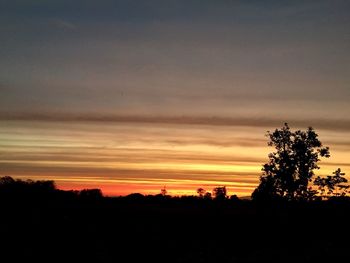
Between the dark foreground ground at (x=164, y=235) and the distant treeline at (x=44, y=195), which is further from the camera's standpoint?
the distant treeline at (x=44, y=195)

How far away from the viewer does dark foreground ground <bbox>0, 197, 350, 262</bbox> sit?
1085 inches

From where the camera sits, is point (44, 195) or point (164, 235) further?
point (44, 195)

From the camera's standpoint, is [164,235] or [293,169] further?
[293,169]

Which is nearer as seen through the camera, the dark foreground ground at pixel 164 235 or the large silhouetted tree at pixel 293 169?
the dark foreground ground at pixel 164 235

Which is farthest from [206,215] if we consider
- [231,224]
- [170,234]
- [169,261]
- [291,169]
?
[291,169]

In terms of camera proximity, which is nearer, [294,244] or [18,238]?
[18,238]

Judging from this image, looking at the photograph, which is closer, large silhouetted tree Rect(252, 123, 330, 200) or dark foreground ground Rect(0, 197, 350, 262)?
dark foreground ground Rect(0, 197, 350, 262)

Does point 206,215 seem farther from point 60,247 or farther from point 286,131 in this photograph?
point 286,131

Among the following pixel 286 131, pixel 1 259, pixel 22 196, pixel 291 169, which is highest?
pixel 286 131

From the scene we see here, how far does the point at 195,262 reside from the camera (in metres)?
26.1

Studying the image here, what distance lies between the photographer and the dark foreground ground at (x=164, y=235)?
90.4 feet

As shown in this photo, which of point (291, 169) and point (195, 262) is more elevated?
point (291, 169)

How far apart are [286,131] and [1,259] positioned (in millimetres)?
48845

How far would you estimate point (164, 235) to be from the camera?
111ft
